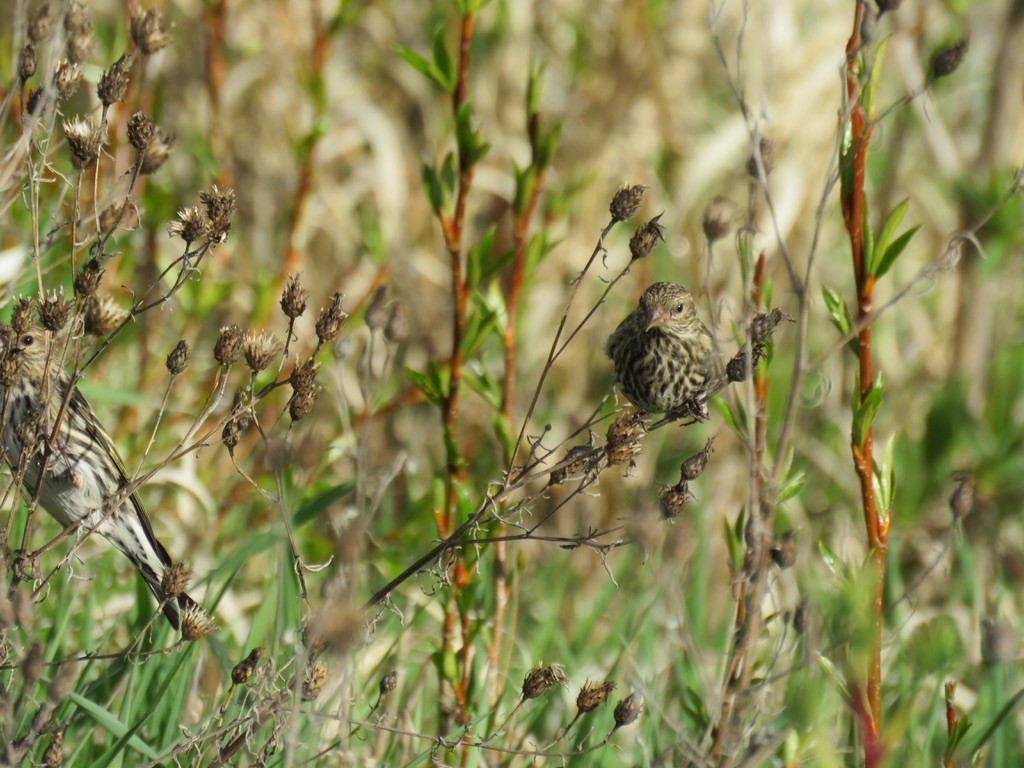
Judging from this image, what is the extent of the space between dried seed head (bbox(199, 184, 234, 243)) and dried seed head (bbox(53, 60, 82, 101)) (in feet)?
1.01

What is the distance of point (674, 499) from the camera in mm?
2268

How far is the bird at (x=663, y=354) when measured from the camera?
3.37 meters

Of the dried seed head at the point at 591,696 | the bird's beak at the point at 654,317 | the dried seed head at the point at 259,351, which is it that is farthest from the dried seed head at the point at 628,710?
the bird's beak at the point at 654,317

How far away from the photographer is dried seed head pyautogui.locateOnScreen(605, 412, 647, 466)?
229cm

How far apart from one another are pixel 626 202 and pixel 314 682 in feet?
3.28

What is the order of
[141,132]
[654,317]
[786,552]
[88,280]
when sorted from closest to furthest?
[786,552] → [88,280] → [141,132] → [654,317]

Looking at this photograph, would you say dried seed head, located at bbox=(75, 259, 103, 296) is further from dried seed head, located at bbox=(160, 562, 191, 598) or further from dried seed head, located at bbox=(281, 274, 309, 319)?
dried seed head, located at bbox=(160, 562, 191, 598)

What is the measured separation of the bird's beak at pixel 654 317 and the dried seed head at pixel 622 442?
3.31 feet

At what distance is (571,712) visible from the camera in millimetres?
3701

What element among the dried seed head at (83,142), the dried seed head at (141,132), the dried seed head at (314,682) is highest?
the dried seed head at (141,132)

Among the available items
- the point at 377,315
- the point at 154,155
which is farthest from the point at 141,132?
the point at 377,315

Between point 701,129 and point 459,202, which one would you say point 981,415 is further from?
point 459,202

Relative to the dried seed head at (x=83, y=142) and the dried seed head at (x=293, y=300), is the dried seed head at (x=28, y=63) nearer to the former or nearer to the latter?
the dried seed head at (x=83, y=142)

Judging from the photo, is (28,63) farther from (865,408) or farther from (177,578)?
(865,408)
